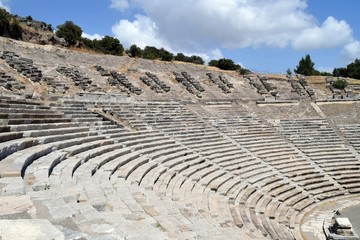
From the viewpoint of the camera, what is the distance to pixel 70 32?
40.0m

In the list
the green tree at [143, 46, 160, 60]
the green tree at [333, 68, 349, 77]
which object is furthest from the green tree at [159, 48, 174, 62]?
the green tree at [333, 68, 349, 77]

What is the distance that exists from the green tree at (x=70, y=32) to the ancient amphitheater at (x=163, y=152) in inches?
393

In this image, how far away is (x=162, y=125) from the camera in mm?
18438

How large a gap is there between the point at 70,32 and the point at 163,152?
30.6m

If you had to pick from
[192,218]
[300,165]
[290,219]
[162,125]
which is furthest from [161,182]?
[300,165]

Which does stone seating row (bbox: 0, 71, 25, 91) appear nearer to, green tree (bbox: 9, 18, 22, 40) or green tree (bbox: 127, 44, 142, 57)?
green tree (bbox: 9, 18, 22, 40)

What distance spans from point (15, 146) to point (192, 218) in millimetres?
4326

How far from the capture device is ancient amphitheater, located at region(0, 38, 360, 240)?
18.0ft

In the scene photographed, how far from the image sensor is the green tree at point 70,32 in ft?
130

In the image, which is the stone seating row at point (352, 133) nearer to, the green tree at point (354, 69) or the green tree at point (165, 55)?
the green tree at point (165, 55)

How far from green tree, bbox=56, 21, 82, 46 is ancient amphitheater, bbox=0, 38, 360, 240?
9.98 m

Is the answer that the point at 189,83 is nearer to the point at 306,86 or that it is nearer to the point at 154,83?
the point at 154,83

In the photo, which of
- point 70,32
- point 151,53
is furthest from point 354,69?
point 70,32

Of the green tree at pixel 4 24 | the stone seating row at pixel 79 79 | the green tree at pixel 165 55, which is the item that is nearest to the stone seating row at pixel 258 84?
the green tree at pixel 165 55
